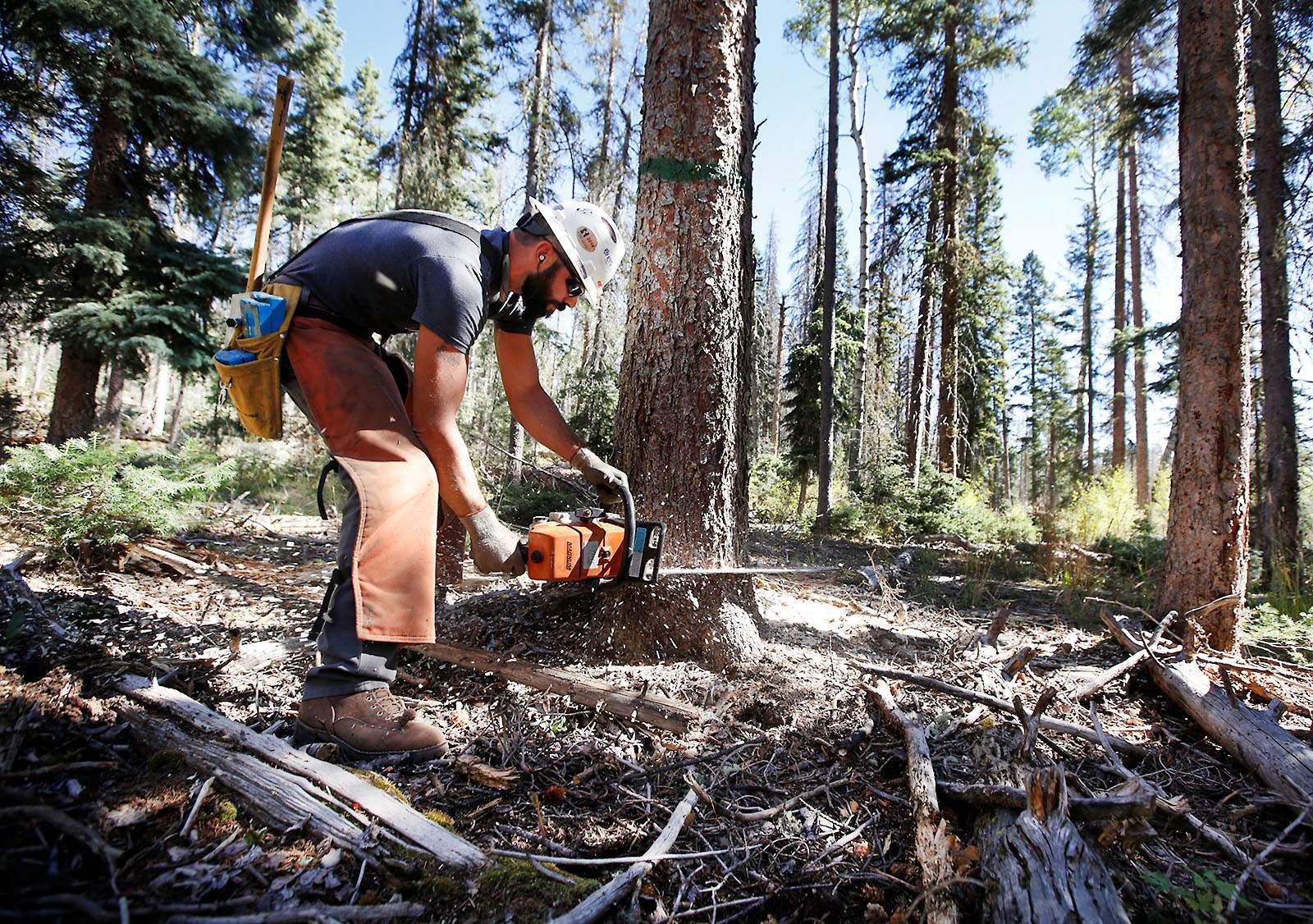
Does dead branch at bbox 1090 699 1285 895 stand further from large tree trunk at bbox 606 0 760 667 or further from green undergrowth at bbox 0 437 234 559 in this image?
green undergrowth at bbox 0 437 234 559

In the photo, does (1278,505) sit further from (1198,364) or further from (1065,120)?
(1065,120)

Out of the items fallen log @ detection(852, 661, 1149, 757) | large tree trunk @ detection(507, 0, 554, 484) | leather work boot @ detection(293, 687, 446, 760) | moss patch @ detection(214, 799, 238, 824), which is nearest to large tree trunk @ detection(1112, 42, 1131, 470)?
large tree trunk @ detection(507, 0, 554, 484)

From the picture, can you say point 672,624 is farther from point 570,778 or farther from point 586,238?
point 586,238

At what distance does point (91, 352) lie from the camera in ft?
25.4

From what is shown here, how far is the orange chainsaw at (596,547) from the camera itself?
7.59 ft

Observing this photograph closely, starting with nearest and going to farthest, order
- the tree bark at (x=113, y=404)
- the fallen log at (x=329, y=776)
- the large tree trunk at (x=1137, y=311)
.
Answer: the fallen log at (x=329, y=776)
the tree bark at (x=113, y=404)
the large tree trunk at (x=1137, y=311)

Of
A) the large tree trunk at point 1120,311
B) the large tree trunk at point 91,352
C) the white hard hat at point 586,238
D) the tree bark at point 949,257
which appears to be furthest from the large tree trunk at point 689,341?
the large tree trunk at point 1120,311

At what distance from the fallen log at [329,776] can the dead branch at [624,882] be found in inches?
11.4

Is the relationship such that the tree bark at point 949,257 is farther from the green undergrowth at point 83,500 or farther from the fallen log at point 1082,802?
the green undergrowth at point 83,500

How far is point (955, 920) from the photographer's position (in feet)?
4.50

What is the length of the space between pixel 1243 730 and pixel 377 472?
3.27 m

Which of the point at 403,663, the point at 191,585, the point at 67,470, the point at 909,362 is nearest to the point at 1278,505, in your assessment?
the point at 403,663

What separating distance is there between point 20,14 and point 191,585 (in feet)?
26.1

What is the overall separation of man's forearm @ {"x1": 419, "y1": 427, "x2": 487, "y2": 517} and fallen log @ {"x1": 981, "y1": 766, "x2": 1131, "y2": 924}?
1834mm
